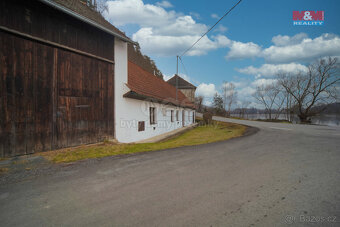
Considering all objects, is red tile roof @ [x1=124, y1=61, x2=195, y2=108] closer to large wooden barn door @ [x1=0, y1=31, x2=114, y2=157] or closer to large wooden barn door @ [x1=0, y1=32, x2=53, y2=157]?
large wooden barn door @ [x1=0, y1=31, x2=114, y2=157]

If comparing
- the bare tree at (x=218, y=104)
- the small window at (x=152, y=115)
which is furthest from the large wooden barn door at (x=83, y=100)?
the bare tree at (x=218, y=104)

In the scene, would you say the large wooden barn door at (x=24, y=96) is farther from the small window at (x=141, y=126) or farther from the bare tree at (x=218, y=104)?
the bare tree at (x=218, y=104)

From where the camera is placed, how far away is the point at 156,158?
4906 millimetres

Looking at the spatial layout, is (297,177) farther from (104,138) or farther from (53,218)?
(104,138)

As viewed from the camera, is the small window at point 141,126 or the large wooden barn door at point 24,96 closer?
the large wooden barn door at point 24,96

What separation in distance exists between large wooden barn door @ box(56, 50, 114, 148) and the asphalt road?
248 centimetres

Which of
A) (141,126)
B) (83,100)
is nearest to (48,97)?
(83,100)

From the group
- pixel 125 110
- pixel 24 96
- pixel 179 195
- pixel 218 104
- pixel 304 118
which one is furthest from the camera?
pixel 218 104

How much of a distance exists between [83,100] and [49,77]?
1389 mm

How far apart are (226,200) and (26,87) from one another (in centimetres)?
634

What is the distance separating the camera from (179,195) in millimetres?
2674

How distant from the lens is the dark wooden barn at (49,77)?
190 inches

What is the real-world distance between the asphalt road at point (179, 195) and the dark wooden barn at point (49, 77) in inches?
93.0

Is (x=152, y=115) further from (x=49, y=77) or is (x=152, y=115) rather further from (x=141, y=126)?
(x=49, y=77)
